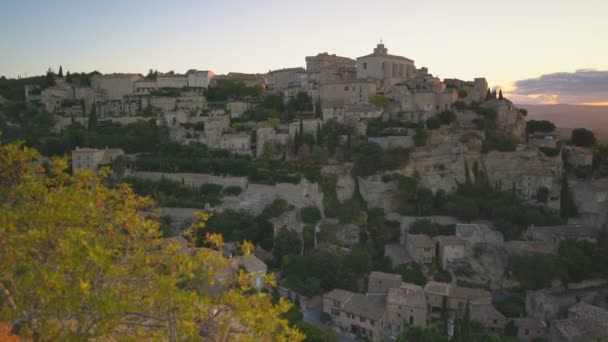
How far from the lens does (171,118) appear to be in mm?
40500

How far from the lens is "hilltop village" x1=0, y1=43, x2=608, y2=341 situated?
21.7 metres

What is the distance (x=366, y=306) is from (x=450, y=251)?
21.6ft

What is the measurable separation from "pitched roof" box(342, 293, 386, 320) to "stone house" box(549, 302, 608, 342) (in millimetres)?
6902

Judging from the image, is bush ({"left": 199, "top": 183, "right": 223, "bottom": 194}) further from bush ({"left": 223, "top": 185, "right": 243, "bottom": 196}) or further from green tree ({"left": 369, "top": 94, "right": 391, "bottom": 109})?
green tree ({"left": 369, "top": 94, "right": 391, "bottom": 109})

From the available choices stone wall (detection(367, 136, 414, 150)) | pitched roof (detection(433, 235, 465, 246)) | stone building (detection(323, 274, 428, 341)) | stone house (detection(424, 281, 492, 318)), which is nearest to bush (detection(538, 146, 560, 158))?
stone wall (detection(367, 136, 414, 150))

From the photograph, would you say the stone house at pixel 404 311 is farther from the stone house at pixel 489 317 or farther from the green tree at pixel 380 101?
the green tree at pixel 380 101

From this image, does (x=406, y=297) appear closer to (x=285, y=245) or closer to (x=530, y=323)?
(x=530, y=323)

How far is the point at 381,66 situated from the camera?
45750 mm

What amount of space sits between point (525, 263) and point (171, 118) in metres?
29.4

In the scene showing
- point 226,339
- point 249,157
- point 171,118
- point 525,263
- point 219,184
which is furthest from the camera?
point 171,118

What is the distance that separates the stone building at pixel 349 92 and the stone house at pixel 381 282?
20734 mm

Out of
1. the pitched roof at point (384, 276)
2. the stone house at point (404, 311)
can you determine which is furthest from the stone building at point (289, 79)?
the stone house at point (404, 311)

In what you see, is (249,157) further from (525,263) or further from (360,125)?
(525,263)

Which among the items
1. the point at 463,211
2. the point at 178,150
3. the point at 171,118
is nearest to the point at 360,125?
the point at 463,211
